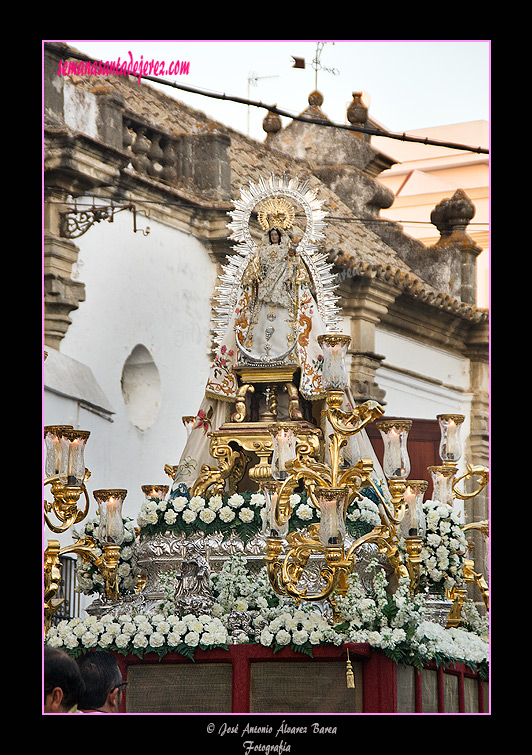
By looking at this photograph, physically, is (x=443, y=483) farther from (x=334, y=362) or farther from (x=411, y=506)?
(x=334, y=362)

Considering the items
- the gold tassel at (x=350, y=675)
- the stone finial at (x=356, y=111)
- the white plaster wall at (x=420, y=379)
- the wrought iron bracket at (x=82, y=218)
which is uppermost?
the stone finial at (x=356, y=111)

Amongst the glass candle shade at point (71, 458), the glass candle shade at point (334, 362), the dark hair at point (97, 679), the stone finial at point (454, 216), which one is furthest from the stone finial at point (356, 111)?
the dark hair at point (97, 679)

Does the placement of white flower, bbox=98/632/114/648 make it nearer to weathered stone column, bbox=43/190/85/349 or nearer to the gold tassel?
the gold tassel

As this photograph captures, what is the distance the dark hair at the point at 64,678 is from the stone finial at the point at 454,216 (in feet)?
36.3

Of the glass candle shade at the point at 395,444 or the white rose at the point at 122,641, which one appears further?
the glass candle shade at the point at 395,444

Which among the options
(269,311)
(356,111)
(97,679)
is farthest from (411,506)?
(356,111)

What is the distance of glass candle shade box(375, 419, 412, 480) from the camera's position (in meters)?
8.42

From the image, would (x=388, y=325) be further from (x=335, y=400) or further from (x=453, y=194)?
(x=335, y=400)

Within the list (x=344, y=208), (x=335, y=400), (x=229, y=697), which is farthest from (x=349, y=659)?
(x=344, y=208)

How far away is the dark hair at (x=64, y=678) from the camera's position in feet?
22.1

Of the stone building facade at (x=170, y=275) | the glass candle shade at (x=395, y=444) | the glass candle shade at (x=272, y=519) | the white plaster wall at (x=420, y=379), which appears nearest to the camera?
the glass candle shade at (x=272, y=519)

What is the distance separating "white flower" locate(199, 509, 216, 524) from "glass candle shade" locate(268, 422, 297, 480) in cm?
105

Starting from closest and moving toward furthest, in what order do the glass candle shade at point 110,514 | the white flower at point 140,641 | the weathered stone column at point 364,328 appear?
the white flower at point 140,641
the glass candle shade at point 110,514
the weathered stone column at point 364,328

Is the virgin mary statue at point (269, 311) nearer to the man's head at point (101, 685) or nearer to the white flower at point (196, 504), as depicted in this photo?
the white flower at point (196, 504)
